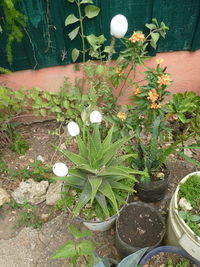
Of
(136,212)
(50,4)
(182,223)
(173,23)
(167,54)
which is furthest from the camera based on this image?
(167,54)

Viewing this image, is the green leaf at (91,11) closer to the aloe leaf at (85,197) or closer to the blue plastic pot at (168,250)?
the aloe leaf at (85,197)

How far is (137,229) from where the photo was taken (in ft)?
5.84

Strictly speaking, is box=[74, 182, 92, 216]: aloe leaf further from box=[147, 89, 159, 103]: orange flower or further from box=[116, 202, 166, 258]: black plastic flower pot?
box=[147, 89, 159, 103]: orange flower

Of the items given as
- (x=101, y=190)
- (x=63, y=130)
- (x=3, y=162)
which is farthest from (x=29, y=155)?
(x=101, y=190)

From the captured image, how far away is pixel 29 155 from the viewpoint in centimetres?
259

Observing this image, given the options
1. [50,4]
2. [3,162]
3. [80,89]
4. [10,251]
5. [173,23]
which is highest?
[50,4]

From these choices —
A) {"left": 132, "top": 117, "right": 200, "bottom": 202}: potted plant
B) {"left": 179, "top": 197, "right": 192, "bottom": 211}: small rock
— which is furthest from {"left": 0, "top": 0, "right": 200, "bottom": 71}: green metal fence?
{"left": 179, "top": 197, "right": 192, "bottom": 211}: small rock

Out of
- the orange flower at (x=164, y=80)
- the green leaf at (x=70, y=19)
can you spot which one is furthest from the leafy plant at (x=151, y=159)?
the green leaf at (x=70, y=19)

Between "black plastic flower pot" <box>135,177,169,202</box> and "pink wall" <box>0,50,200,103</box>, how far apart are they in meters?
1.19

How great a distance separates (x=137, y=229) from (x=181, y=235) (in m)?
0.34

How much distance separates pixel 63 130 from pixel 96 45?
1033mm

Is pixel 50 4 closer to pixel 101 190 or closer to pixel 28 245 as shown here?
pixel 101 190

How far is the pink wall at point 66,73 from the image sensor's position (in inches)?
96.7

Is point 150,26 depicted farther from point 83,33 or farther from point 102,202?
point 102,202
